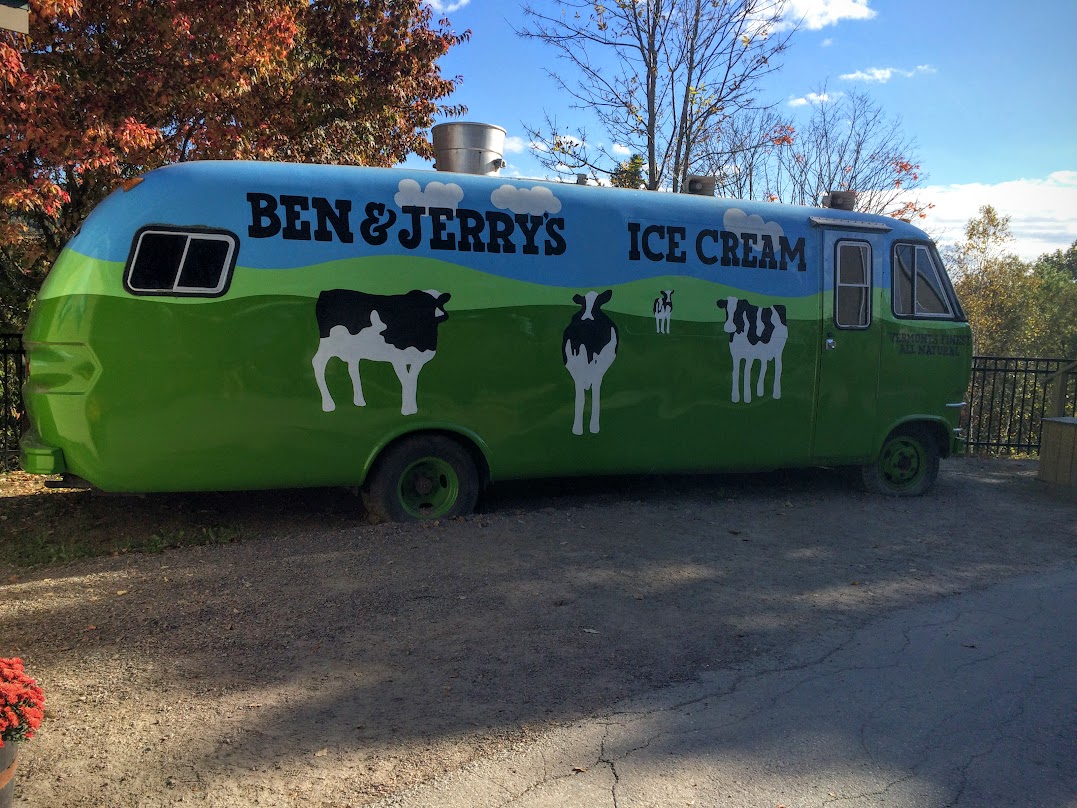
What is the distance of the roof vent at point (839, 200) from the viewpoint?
8367 mm

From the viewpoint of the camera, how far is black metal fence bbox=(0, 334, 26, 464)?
29.9ft

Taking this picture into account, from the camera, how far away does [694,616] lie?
16.4 feet

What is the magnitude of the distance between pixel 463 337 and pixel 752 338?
2.83m

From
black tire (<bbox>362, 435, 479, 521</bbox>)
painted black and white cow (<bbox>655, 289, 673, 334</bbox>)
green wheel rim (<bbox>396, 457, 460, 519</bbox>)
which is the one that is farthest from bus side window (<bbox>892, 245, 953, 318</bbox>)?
green wheel rim (<bbox>396, 457, 460, 519</bbox>)

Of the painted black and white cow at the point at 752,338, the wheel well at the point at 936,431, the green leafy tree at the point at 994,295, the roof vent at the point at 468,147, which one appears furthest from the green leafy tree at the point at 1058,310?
the roof vent at the point at 468,147

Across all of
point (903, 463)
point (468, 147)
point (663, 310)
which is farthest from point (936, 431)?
point (468, 147)

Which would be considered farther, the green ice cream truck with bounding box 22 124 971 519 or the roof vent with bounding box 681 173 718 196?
the roof vent with bounding box 681 173 718 196

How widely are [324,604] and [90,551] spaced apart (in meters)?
2.40

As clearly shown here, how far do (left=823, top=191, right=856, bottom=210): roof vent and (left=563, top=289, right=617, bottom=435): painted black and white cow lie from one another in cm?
293

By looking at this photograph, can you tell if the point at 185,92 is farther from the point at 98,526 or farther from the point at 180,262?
the point at 98,526

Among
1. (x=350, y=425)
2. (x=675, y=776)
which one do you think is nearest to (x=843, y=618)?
(x=675, y=776)

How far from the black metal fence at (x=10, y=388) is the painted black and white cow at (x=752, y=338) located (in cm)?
738

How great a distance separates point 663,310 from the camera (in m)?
7.31

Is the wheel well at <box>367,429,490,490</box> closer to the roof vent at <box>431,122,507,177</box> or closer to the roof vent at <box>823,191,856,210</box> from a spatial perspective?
the roof vent at <box>431,122,507,177</box>
